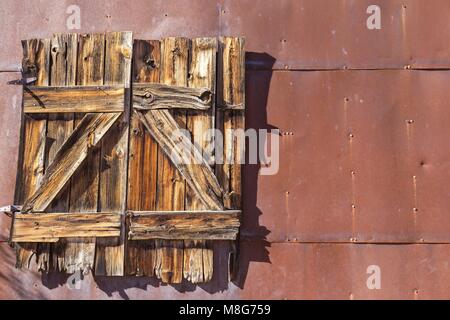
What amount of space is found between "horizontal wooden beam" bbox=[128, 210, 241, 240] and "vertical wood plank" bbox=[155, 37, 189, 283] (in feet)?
0.31

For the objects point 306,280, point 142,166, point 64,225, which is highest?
point 142,166

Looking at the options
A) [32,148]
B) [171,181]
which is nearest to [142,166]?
[171,181]

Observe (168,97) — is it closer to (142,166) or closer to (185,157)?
(185,157)

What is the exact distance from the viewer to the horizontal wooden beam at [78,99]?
15.5 feet

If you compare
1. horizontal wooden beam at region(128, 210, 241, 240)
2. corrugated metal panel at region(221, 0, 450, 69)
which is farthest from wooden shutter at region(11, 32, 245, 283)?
corrugated metal panel at region(221, 0, 450, 69)

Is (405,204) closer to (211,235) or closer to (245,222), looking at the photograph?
(245,222)

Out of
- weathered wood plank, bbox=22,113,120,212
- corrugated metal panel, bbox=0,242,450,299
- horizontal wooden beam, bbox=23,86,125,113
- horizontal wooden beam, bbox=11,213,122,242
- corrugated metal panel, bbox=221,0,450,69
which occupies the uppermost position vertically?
corrugated metal panel, bbox=221,0,450,69

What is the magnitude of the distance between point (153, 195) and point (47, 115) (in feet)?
4.29

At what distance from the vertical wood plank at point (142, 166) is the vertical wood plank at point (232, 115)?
650 mm

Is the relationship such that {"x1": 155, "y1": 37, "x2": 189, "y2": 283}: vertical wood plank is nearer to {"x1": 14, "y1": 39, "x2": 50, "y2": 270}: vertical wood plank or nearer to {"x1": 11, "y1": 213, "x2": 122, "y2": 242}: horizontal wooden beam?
{"x1": 11, "y1": 213, "x2": 122, "y2": 242}: horizontal wooden beam

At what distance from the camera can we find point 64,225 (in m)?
4.59

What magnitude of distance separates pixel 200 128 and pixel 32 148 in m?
1.63

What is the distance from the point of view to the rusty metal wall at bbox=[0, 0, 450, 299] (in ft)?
15.5

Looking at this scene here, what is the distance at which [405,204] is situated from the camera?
15.6 ft
